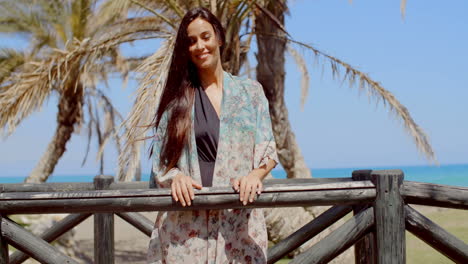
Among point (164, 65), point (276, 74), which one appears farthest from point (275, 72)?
point (164, 65)

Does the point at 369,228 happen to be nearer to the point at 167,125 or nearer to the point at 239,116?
the point at 239,116

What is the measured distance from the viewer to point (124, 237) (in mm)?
14219

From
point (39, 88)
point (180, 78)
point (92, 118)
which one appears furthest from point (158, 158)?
point (92, 118)

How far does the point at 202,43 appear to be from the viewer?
265 centimetres

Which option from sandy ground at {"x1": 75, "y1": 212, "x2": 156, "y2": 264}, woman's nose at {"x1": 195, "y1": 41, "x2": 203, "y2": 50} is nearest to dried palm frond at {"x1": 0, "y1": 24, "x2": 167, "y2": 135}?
sandy ground at {"x1": 75, "y1": 212, "x2": 156, "y2": 264}

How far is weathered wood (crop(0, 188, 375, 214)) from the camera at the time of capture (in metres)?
2.55

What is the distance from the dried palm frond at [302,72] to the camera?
13130 mm

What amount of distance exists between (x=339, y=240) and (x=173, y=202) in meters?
0.84

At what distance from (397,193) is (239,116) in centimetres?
85

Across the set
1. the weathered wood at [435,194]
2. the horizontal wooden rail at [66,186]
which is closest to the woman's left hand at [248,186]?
the weathered wood at [435,194]

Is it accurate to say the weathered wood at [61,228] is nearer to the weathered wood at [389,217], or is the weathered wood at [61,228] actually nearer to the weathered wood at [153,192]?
the weathered wood at [153,192]

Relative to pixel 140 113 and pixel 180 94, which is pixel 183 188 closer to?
pixel 180 94

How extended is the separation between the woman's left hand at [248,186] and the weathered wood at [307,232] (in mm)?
821

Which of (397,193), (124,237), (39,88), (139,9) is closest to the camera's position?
(397,193)
